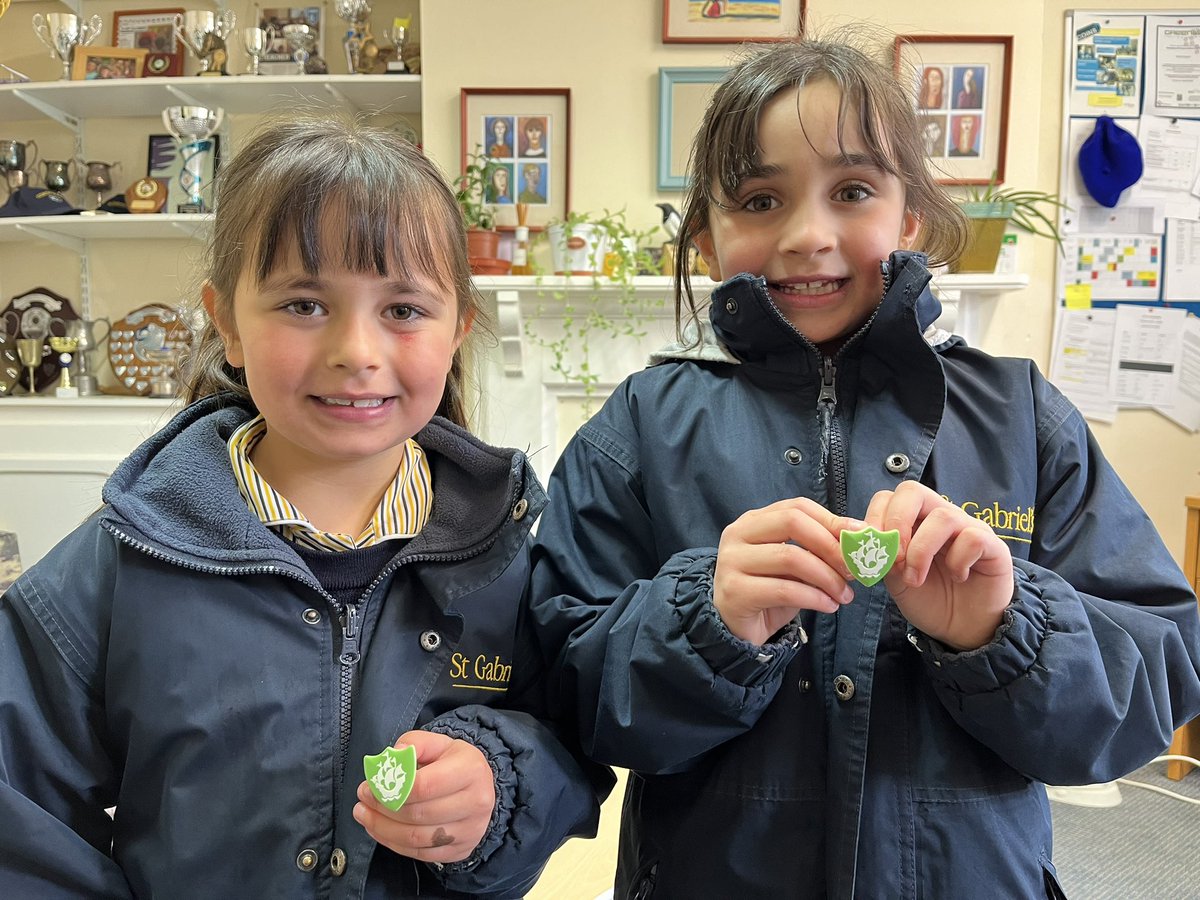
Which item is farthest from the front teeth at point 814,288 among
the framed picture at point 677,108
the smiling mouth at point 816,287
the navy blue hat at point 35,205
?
the navy blue hat at point 35,205

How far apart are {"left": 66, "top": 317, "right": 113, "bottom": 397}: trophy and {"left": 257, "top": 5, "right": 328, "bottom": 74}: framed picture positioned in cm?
108

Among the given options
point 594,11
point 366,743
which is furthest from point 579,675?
point 594,11

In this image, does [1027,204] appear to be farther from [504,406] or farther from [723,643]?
[723,643]

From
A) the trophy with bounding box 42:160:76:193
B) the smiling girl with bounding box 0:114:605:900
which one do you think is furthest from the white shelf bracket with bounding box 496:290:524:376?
the smiling girl with bounding box 0:114:605:900

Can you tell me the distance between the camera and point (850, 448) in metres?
0.80

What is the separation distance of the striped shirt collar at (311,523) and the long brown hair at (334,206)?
0.44 ft

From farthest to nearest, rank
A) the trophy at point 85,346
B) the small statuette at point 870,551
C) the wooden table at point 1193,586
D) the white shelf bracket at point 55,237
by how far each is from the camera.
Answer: the trophy at point 85,346 < the white shelf bracket at point 55,237 < the wooden table at point 1193,586 < the small statuette at point 870,551

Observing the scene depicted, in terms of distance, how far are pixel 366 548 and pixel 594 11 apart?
2.40 metres

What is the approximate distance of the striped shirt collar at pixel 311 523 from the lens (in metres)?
0.80

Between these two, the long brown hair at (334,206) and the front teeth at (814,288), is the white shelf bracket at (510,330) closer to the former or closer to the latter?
the long brown hair at (334,206)

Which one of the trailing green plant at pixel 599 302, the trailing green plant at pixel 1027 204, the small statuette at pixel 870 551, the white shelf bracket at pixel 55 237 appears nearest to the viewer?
the small statuette at pixel 870 551

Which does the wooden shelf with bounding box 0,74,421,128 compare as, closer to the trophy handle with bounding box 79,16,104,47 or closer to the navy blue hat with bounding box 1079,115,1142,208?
the trophy handle with bounding box 79,16,104,47

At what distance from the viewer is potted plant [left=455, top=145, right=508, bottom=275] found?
2.61 m

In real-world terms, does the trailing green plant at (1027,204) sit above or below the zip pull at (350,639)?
above
